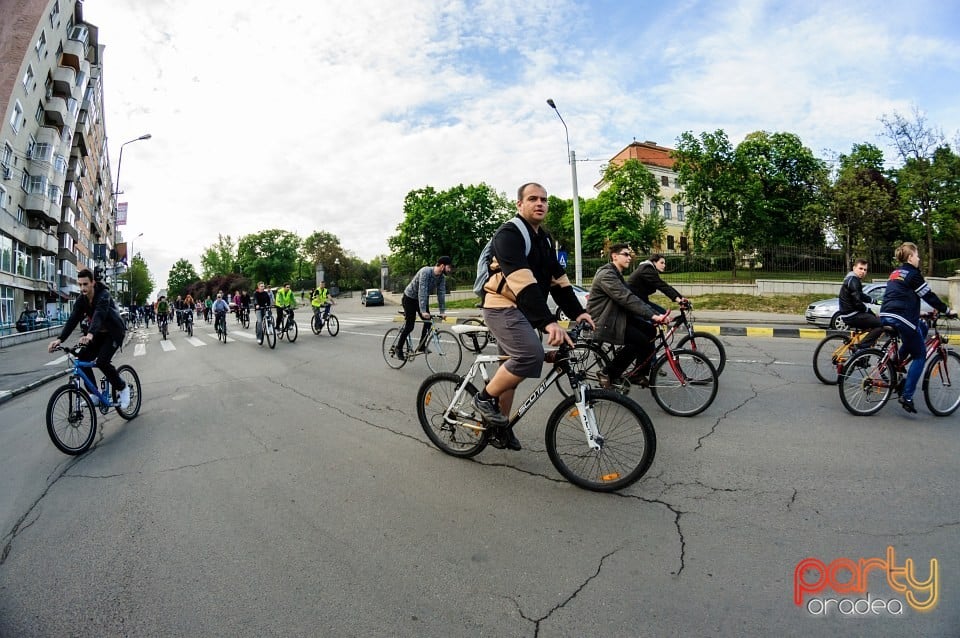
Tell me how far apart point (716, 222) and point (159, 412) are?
41.4 meters

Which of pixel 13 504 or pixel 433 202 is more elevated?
pixel 433 202

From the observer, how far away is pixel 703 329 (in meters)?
14.6

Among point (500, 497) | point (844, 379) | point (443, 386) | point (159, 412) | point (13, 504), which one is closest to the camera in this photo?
point (500, 497)

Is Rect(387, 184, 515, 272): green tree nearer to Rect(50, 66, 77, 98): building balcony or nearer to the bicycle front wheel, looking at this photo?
Rect(50, 66, 77, 98): building balcony

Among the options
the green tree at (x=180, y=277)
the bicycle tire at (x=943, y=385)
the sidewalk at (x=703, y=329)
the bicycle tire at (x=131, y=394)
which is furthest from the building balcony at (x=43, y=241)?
the green tree at (x=180, y=277)

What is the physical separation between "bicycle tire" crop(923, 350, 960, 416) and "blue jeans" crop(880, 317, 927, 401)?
6.5 inches

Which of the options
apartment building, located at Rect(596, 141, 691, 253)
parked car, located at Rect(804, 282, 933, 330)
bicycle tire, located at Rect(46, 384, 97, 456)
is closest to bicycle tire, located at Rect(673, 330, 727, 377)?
bicycle tire, located at Rect(46, 384, 97, 456)

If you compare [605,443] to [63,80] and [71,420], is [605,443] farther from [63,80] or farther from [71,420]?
[63,80]

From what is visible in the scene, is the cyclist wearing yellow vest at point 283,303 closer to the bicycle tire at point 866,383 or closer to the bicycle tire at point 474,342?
the bicycle tire at point 474,342

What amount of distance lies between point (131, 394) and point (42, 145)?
43.6 m

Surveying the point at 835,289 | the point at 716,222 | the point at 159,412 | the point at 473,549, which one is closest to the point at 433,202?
the point at 716,222

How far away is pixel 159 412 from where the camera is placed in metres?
6.21

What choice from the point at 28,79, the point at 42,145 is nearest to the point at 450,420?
the point at 28,79

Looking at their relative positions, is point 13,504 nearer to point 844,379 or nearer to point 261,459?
point 261,459
